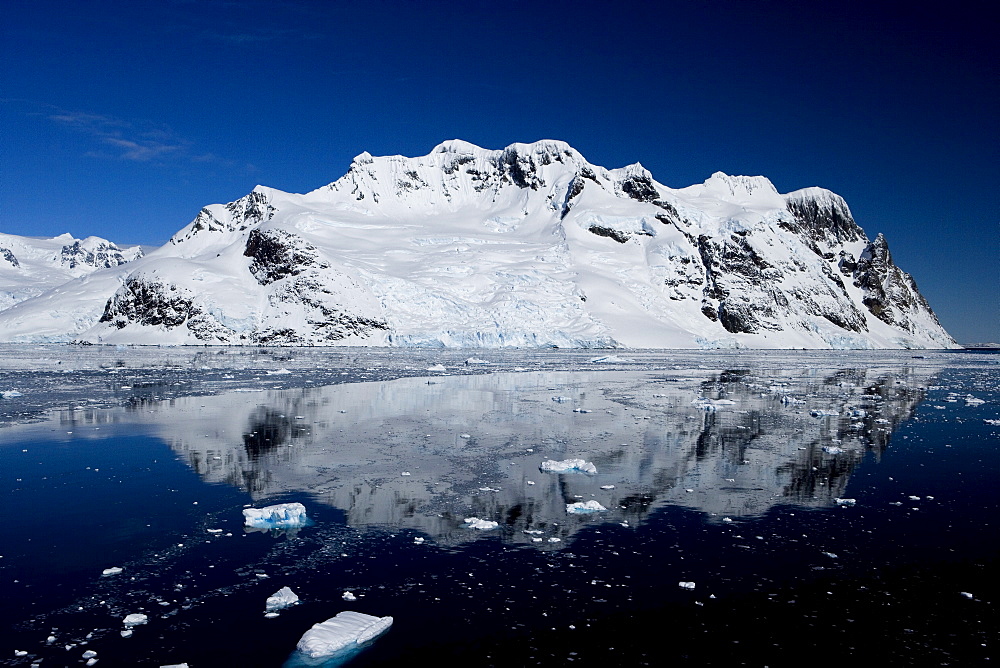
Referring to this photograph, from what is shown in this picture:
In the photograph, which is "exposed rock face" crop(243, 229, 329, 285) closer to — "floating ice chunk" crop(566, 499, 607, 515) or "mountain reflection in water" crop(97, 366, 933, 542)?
"mountain reflection in water" crop(97, 366, 933, 542)

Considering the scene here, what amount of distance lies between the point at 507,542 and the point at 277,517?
3.54 metres

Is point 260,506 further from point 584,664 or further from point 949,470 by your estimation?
point 949,470

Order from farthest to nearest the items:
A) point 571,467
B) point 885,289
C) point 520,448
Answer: point 885,289
point 520,448
point 571,467

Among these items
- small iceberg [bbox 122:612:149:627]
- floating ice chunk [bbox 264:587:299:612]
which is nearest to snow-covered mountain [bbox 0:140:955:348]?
floating ice chunk [bbox 264:587:299:612]

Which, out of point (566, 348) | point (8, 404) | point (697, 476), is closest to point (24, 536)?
point (697, 476)

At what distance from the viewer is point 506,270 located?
346ft

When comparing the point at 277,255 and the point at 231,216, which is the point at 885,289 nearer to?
the point at 277,255

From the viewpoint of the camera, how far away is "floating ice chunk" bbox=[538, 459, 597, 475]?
13.1 meters

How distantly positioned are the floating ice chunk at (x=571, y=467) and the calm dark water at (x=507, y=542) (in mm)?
315

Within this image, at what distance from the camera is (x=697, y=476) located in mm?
12797

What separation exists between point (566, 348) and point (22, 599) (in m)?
87.3

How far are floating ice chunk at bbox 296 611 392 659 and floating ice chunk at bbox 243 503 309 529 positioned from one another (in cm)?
342

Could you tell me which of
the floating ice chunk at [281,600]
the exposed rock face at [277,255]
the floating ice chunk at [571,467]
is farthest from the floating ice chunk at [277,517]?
the exposed rock face at [277,255]

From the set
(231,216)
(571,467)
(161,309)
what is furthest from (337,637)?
(231,216)
